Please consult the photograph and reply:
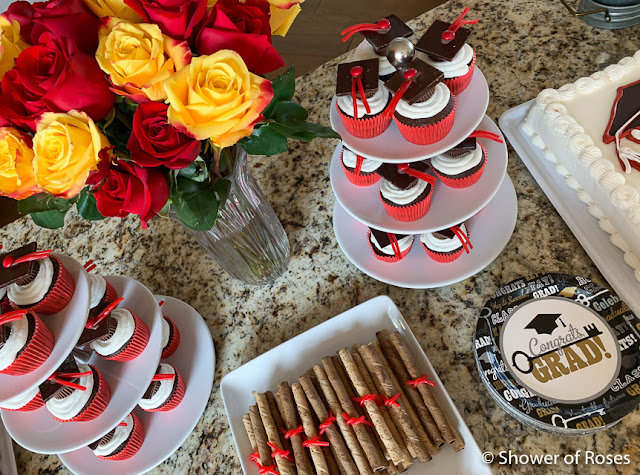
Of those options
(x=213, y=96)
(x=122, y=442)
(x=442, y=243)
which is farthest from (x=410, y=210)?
(x=122, y=442)

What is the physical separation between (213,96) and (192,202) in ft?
0.63

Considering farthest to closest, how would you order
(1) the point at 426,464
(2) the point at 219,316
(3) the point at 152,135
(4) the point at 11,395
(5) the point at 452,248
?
(2) the point at 219,316
(5) the point at 452,248
(1) the point at 426,464
(4) the point at 11,395
(3) the point at 152,135

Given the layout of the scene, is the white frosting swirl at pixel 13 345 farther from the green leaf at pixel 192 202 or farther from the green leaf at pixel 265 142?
the green leaf at pixel 265 142

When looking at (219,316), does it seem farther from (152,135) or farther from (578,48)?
(578,48)

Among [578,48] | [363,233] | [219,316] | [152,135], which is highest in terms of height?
[152,135]

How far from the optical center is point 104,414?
2.64 ft

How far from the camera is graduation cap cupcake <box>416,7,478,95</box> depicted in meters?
0.76

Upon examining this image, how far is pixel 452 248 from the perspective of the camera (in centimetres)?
93

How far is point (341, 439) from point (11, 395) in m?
0.51

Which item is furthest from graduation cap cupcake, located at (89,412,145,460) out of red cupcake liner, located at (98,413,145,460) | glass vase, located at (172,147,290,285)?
glass vase, located at (172,147,290,285)

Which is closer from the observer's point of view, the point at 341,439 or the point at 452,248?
the point at 341,439

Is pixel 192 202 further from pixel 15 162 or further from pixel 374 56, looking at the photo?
pixel 374 56

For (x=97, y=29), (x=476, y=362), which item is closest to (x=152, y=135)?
(x=97, y=29)

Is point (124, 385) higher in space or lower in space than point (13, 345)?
lower
